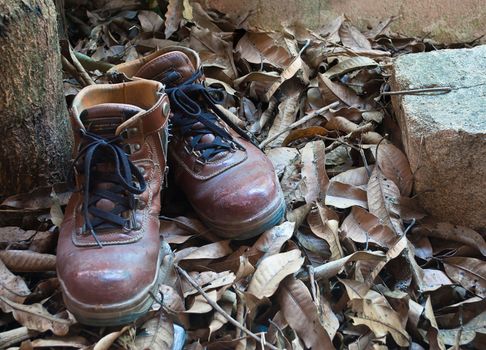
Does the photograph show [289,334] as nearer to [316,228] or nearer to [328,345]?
[328,345]

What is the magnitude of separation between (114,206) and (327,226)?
0.43m

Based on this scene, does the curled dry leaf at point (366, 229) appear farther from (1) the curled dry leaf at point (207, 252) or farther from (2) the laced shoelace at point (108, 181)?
(2) the laced shoelace at point (108, 181)

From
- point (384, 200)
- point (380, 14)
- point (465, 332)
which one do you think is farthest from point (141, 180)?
point (380, 14)

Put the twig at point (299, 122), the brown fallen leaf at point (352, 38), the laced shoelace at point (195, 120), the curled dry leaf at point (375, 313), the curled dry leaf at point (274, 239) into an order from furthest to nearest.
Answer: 1. the brown fallen leaf at point (352, 38)
2. the twig at point (299, 122)
3. the laced shoelace at point (195, 120)
4. the curled dry leaf at point (274, 239)
5. the curled dry leaf at point (375, 313)

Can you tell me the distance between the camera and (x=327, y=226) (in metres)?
1.20

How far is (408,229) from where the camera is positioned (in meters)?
1.22

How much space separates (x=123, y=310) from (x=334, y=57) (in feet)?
3.56

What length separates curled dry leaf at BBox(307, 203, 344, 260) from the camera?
3.81 feet

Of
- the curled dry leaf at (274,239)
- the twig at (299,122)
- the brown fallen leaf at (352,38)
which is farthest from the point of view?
the brown fallen leaf at (352,38)

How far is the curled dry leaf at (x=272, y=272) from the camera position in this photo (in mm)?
1046

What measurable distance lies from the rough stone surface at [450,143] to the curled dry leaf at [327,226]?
22 centimetres

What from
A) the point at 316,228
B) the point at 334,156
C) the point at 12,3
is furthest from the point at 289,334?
the point at 12,3

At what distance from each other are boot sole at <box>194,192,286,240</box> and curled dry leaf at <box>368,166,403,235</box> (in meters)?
0.22

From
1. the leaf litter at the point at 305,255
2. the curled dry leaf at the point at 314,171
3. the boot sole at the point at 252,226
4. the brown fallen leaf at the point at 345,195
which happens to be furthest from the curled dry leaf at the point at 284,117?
the boot sole at the point at 252,226
